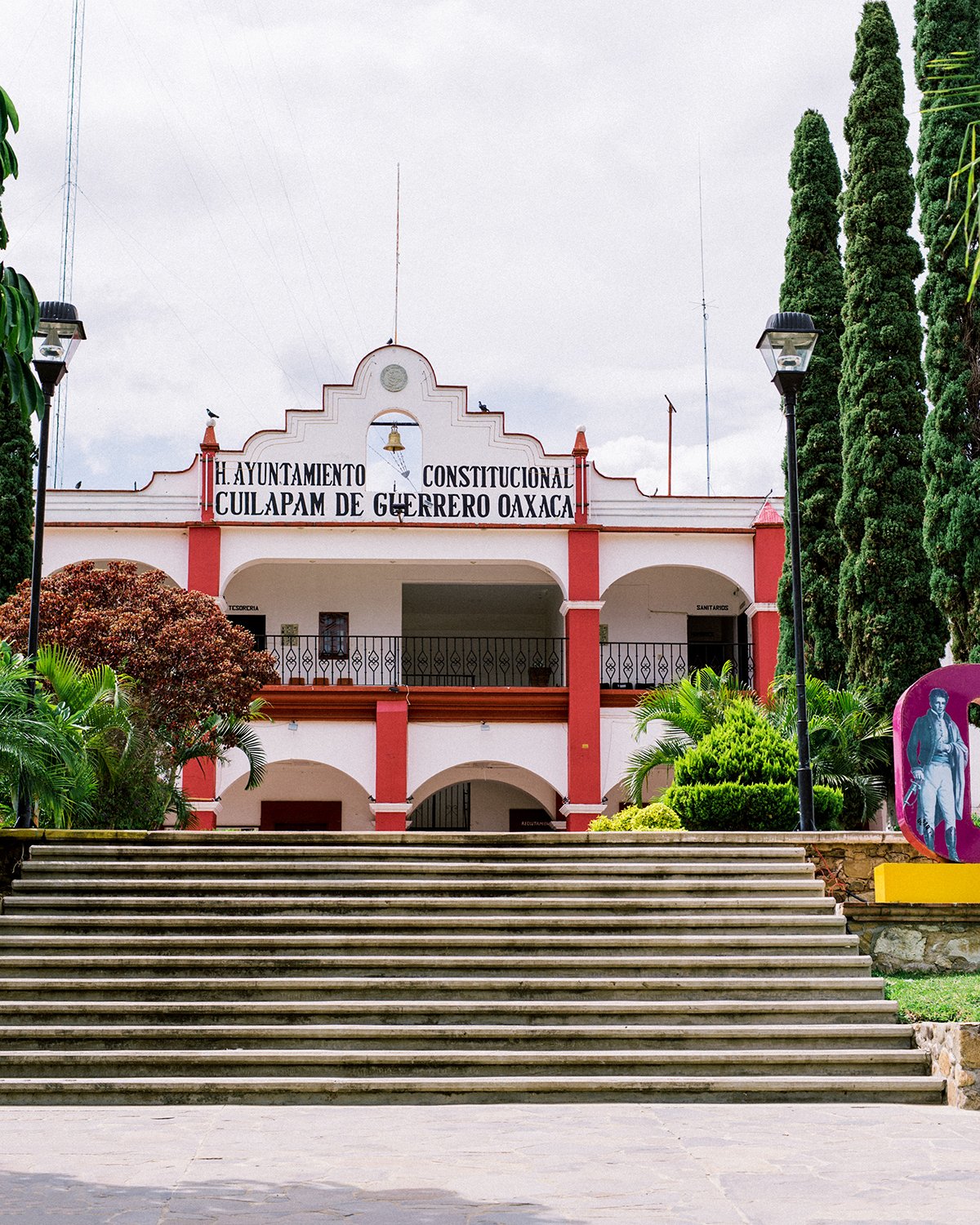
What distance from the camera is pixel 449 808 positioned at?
82.2ft

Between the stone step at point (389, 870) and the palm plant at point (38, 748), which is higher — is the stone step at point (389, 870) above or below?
below

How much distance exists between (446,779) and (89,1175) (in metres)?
18.4

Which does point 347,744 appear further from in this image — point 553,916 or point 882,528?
point 553,916

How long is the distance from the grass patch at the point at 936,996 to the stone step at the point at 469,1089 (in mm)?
465

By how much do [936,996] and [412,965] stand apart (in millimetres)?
Result: 3367

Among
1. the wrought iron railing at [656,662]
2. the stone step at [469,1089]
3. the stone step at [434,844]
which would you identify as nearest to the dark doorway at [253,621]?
the wrought iron railing at [656,662]

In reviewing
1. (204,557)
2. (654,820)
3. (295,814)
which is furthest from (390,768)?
(654,820)

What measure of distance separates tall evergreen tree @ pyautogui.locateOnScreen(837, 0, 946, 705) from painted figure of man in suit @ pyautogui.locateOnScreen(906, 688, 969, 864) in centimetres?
828

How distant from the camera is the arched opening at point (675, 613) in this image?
24281 millimetres

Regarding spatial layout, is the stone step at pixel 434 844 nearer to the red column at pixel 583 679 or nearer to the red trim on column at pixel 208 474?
the red column at pixel 583 679

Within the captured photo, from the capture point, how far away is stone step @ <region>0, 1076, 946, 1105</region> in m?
7.64

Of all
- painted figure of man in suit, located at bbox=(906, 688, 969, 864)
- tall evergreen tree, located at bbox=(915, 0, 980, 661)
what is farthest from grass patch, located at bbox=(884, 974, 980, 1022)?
tall evergreen tree, located at bbox=(915, 0, 980, 661)

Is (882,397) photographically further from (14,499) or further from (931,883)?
(14,499)

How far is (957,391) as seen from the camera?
16.0m
